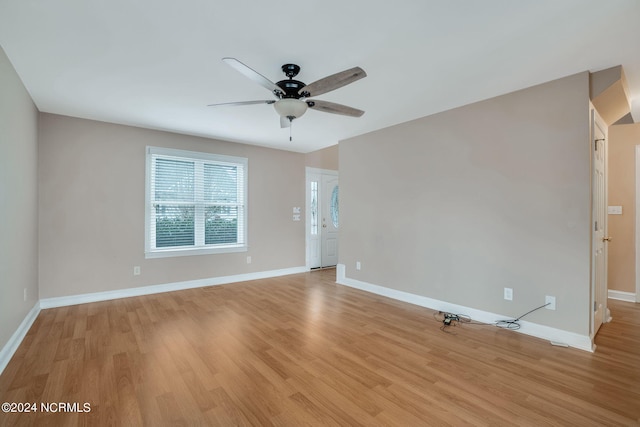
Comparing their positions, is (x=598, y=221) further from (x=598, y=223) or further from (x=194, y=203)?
(x=194, y=203)

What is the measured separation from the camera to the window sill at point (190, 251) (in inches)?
175

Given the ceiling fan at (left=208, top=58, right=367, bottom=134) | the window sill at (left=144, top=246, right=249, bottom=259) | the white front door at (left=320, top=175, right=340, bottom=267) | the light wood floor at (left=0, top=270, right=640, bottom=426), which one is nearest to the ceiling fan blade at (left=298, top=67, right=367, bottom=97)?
the ceiling fan at (left=208, top=58, right=367, bottom=134)

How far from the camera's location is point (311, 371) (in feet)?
7.38

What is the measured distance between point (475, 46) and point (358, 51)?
35.5 inches

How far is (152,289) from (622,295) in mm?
6882

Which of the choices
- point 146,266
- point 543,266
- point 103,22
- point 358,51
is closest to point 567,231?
point 543,266

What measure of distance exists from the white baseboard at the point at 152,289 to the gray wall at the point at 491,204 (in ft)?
6.89

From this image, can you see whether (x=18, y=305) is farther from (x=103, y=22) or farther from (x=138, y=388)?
(x=103, y=22)

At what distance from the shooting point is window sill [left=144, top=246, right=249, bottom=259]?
444 centimetres

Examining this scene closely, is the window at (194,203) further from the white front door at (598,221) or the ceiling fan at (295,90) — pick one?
the white front door at (598,221)

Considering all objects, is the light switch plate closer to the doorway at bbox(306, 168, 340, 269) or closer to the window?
the doorway at bbox(306, 168, 340, 269)

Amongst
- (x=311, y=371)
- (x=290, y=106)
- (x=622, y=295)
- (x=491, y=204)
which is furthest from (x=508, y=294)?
(x=290, y=106)

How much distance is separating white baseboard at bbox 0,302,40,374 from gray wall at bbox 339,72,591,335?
13.3 ft

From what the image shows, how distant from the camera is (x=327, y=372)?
7.33 ft
